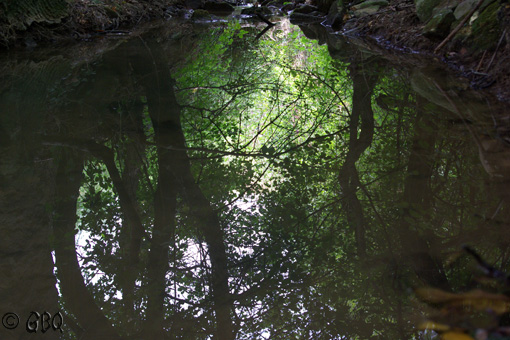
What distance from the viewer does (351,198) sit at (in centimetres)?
352

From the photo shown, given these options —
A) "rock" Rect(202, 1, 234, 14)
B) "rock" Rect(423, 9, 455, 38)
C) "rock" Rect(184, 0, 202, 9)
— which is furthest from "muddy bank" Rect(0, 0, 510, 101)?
"rock" Rect(202, 1, 234, 14)

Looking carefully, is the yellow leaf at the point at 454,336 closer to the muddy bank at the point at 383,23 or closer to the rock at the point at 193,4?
the muddy bank at the point at 383,23

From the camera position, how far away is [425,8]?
7891 mm

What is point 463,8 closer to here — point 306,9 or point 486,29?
point 486,29

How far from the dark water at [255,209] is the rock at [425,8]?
1.61m

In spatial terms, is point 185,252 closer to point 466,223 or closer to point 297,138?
point 466,223

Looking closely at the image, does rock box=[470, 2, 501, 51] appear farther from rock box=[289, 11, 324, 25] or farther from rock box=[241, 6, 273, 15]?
rock box=[241, 6, 273, 15]

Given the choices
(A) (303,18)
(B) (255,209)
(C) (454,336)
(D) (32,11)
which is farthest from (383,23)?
(C) (454,336)

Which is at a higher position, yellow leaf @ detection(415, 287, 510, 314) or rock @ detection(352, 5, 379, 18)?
rock @ detection(352, 5, 379, 18)

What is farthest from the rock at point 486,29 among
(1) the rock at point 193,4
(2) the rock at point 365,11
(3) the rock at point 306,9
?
(1) the rock at point 193,4

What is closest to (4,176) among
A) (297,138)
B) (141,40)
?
(297,138)

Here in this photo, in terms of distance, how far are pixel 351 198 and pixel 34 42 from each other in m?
10.1

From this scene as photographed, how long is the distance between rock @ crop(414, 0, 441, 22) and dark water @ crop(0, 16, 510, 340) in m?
1.61

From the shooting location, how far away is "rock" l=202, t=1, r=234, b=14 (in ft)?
63.7
